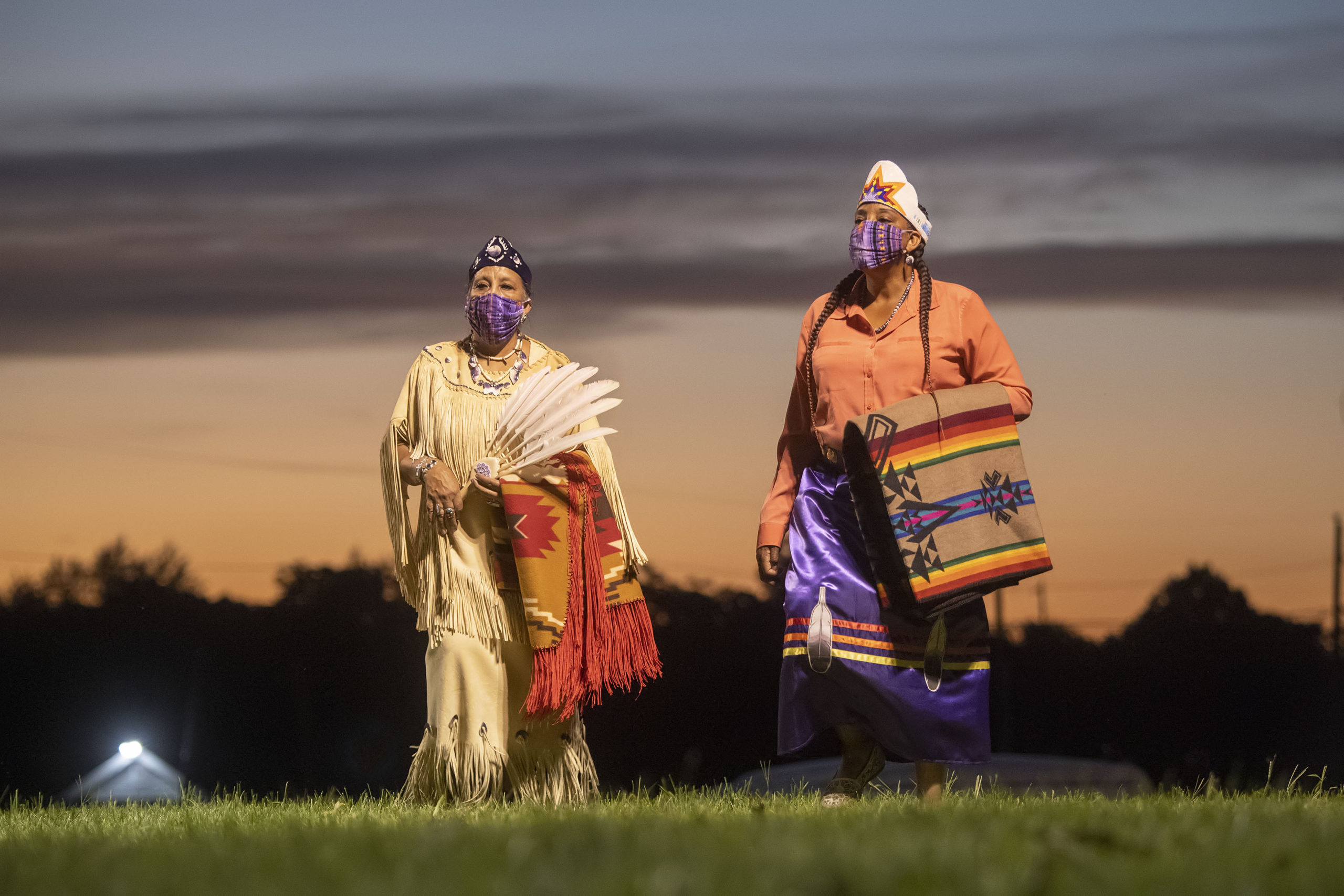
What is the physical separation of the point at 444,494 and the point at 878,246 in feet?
6.88

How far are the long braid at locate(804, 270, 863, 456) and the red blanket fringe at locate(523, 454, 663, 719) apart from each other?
109cm

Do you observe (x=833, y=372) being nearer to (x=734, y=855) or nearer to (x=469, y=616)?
(x=469, y=616)

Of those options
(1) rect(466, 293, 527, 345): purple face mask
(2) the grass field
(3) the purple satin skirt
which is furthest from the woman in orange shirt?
(1) rect(466, 293, 527, 345): purple face mask

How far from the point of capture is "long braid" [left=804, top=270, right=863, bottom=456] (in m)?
6.66

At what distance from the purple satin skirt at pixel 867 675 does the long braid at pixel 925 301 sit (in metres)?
0.64

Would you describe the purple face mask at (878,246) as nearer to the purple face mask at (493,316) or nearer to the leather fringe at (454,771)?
the purple face mask at (493,316)

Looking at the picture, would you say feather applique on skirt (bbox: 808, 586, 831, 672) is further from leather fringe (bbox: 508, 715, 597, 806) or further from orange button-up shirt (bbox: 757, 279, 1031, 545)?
leather fringe (bbox: 508, 715, 597, 806)

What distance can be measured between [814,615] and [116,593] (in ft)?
77.1

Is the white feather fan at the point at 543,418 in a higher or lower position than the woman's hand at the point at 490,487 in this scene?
higher

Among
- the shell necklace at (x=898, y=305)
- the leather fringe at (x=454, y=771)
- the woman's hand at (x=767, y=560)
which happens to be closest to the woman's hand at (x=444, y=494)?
the leather fringe at (x=454, y=771)

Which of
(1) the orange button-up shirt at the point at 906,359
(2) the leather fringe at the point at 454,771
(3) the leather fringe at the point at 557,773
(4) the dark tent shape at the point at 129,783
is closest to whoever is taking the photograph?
(1) the orange button-up shirt at the point at 906,359

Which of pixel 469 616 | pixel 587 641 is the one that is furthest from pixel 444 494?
pixel 587 641

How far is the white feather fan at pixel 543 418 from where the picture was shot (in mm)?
6891

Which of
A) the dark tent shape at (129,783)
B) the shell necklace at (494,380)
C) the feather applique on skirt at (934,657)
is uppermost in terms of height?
the shell necklace at (494,380)
